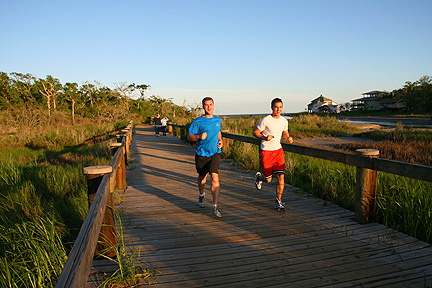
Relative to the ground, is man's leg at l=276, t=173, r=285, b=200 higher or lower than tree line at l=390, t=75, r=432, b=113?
lower

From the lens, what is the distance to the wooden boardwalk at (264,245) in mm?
2926

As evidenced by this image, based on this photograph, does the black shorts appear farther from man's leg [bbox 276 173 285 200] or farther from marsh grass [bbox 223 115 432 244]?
marsh grass [bbox 223 115 432 244]

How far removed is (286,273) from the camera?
9.89 feet

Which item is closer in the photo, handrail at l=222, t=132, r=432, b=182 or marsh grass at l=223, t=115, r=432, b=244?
handrail at l=222, t=132, r=432, b=182

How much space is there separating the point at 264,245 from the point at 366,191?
5.28 feet

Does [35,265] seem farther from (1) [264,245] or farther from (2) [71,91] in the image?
(2) [71,91]

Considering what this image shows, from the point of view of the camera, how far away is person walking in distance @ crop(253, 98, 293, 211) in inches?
194

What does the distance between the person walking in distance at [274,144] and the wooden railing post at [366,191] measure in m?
1.06

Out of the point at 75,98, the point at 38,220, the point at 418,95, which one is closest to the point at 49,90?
the point at 75,98

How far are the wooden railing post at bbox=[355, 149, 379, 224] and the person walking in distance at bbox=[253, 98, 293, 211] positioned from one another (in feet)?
3.48

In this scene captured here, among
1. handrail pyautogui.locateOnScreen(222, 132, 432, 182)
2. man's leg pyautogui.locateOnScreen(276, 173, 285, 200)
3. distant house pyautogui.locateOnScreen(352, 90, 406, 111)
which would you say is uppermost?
distant house pyautogui.locateOnScreen(352, 90, 406, 111)

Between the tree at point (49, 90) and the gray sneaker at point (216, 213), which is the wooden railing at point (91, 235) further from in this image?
the tree at point (49, 90)

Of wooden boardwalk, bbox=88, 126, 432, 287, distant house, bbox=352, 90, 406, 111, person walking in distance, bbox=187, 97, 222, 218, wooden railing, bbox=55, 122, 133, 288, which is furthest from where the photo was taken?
distant house, bbox=352, 90, 406, 111

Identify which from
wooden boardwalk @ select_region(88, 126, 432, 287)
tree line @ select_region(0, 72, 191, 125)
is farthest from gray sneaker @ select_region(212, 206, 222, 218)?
tree line @ select_region(0, 72, 191, 125)
